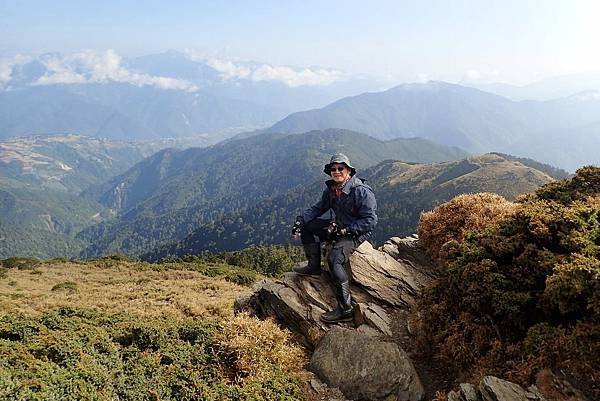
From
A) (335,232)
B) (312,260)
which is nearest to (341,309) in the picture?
(312,260)

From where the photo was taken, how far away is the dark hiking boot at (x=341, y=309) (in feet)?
37.7

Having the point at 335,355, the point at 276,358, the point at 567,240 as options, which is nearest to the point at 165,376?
the point at 276,358

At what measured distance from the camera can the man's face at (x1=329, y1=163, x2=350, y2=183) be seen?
38.4 feet

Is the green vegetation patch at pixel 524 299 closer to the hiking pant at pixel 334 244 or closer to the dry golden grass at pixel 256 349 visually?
the hiking pant at pixel 334 244

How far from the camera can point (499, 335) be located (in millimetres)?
8828

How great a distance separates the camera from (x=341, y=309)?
454 inches

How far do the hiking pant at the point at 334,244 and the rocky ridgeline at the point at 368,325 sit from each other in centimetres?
111

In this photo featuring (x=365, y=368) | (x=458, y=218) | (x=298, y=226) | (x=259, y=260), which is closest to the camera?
(x=365, y=368)

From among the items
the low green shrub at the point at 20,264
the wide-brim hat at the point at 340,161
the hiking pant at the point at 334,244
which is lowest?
the low green shrub at the point at 20,264

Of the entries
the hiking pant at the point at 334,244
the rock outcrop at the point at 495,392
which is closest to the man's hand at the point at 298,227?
the hiking pant at the point at 334,244

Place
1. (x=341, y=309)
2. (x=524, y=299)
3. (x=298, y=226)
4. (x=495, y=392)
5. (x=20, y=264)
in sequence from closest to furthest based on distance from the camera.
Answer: (x=495, y=392) → (x=524, y=299) → (x=341, y=309) → (x=298, y=226) → (x=20, y=264)

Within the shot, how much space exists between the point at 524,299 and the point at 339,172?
583 cm

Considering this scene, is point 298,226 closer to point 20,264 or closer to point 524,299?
point 524,299

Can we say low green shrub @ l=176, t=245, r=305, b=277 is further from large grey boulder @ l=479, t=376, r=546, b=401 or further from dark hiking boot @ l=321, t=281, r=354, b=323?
large grey boulder @ l=479, t=376, r=546, b=401
